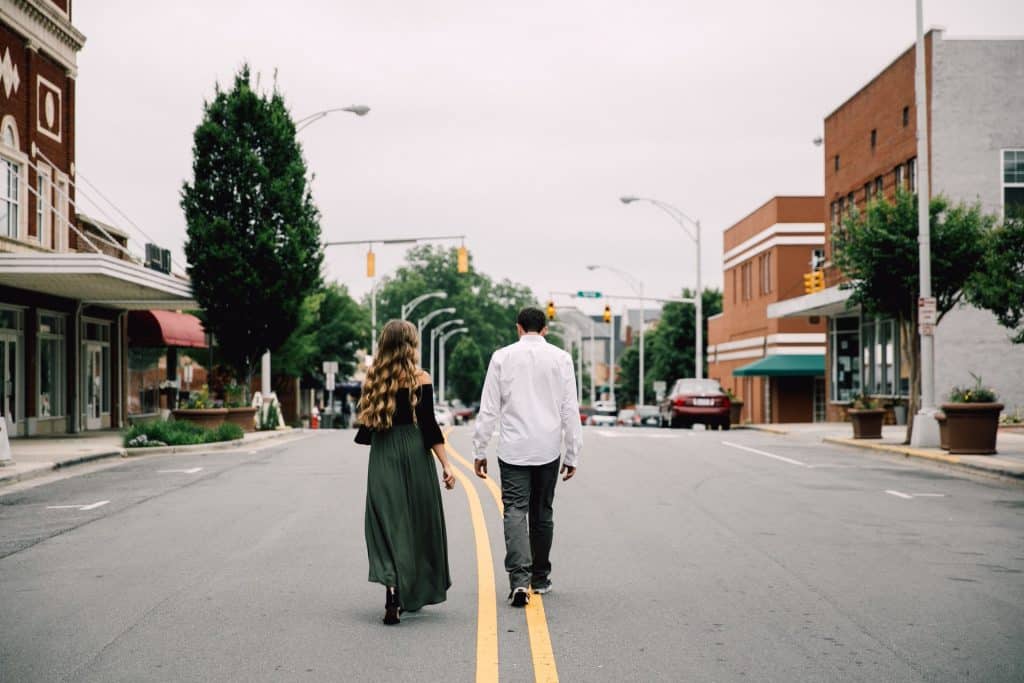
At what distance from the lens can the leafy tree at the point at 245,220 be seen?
31344 millimetres

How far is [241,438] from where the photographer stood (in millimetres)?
27281

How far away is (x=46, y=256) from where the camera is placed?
24938 millimetres

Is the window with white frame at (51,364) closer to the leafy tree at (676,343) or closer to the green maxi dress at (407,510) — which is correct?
the green maxi dress at (407,510)

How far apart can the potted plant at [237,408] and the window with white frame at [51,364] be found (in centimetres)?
491

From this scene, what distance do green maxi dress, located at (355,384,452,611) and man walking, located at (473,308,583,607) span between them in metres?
0.53

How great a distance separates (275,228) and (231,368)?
14.2 feet

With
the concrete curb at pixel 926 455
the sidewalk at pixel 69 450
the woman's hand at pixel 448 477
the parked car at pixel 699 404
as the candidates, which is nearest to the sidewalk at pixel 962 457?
the concrete curb at pixel 926 455

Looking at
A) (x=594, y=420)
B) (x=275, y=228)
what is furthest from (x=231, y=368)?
(x=594, y=420)

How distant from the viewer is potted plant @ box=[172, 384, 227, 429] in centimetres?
2803

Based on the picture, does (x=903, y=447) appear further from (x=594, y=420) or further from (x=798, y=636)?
(x=594, y=420)

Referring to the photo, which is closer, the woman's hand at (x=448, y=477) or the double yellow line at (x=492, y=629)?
the double yellow line at (x=492, y=629)

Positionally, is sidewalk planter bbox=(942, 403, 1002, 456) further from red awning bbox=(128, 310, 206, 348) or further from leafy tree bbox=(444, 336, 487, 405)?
leafy tree bbox=(444, 336, 487, 405)

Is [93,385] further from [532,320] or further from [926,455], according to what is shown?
[532,320]

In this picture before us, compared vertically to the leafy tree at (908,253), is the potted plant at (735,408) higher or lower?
lower
